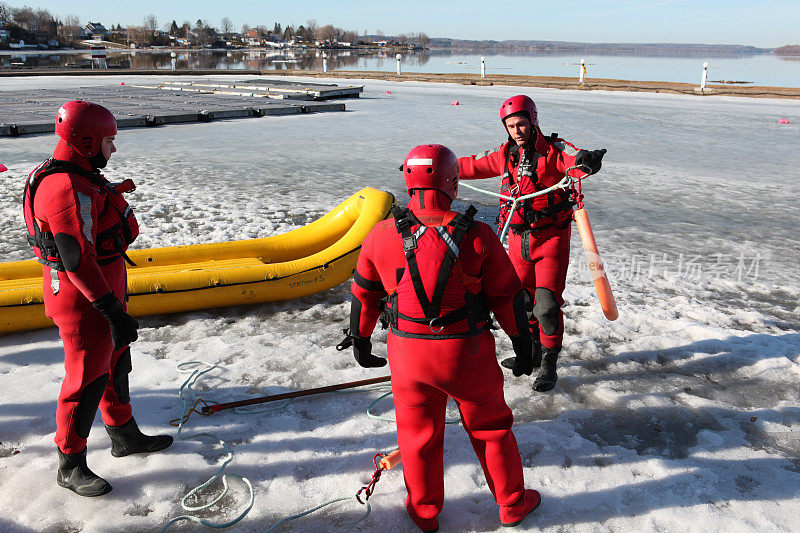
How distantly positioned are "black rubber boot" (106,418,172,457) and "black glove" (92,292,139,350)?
0.66 meters

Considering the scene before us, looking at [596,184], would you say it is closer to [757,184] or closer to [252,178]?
[757,184]

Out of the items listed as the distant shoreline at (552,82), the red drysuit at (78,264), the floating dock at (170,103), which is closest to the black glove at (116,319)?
the red drysuit at (78,264)

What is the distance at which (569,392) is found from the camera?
3943 mm

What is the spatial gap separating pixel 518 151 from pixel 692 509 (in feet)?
7.69

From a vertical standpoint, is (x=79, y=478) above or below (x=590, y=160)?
below

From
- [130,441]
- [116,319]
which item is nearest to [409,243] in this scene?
[116,319]

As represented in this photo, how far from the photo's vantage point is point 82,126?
2629mm

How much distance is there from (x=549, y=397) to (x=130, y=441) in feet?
8.47

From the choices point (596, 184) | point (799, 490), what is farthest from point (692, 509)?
point (596, 184)

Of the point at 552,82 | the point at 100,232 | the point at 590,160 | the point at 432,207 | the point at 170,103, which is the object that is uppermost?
the point at 552,82

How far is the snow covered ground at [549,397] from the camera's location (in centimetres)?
284

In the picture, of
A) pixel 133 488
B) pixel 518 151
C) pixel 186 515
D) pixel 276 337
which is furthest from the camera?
pixel 276 337

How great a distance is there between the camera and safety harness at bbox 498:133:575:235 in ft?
12.6

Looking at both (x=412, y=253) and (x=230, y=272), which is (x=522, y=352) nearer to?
(x=412, y=253)
